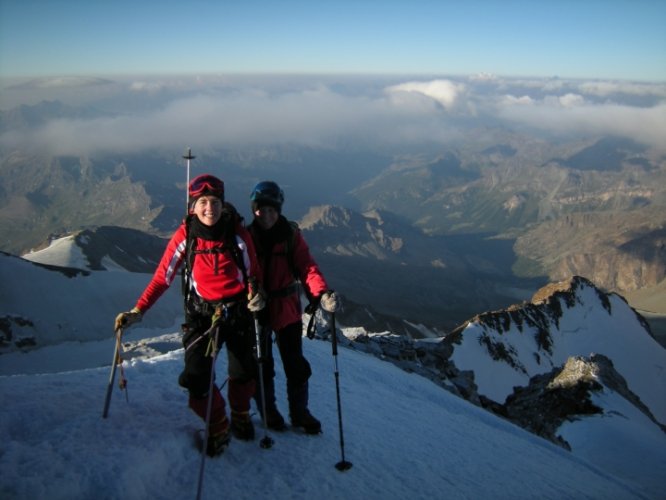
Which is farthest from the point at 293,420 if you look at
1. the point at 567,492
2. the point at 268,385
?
the point at 567,492

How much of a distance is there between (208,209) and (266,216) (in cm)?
119

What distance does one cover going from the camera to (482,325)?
59.9m

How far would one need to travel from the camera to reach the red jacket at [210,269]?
7.02 meters

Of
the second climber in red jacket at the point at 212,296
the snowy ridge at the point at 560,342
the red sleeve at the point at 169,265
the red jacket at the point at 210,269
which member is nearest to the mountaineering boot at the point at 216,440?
the second climber in red jacket at the point at 212,296

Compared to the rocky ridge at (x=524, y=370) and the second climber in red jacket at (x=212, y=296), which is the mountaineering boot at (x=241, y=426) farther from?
the rocky ridge at (x=524, y=370)

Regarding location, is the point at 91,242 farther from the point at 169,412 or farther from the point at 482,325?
the point at 169,412

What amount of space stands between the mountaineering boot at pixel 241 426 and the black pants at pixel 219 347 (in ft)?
2.18

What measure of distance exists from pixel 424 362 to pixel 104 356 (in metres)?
29.3

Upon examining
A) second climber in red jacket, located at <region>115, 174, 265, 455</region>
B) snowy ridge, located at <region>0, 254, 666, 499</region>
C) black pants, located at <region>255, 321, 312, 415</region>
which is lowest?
snowy ridge, located at <region>0, 254, 666, 499</region>

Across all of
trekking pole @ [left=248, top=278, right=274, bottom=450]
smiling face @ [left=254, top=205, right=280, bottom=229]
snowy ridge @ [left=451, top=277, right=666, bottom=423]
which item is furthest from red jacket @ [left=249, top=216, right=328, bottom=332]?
snowy ridge @ [left=451, top=277, right=666, bottom=423]

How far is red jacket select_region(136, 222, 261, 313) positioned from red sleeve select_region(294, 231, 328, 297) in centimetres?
101

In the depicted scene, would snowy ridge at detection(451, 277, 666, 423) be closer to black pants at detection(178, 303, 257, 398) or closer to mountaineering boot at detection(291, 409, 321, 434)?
mountaineering boot at detection(291, 409, 321, 434)

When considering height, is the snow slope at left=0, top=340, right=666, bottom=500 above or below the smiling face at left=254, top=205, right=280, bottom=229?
below

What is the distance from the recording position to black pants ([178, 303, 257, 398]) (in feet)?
22.4
